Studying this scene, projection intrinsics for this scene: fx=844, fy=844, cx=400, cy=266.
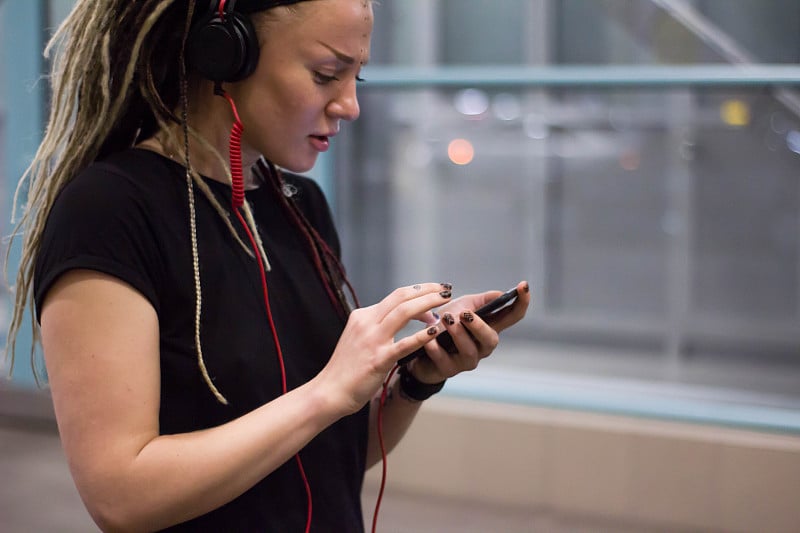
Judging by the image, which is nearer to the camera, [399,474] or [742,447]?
[742,447]

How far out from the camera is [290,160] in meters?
0.87

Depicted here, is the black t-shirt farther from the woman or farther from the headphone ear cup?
the headphone ear cup

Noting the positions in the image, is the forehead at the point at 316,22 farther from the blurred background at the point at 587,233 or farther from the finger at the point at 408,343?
the blurred background at the point at 587,233

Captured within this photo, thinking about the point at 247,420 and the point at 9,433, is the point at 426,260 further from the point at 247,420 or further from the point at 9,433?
the point at 247,420

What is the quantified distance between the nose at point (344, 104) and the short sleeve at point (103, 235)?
21cm

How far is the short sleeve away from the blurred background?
4.70 ft

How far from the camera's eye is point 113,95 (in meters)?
0.86

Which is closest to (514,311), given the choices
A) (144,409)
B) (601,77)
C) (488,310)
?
(488,310)

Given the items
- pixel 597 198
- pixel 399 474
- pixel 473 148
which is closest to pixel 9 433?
pixel 399 474

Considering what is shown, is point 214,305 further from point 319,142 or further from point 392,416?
point 392,416

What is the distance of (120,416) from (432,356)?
328 millimetres

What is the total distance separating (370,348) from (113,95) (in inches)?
15.1

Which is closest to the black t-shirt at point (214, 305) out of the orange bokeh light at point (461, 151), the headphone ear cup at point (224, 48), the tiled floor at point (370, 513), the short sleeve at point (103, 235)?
the short sleeve at point (103, 235)

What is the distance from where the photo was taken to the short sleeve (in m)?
0.73
